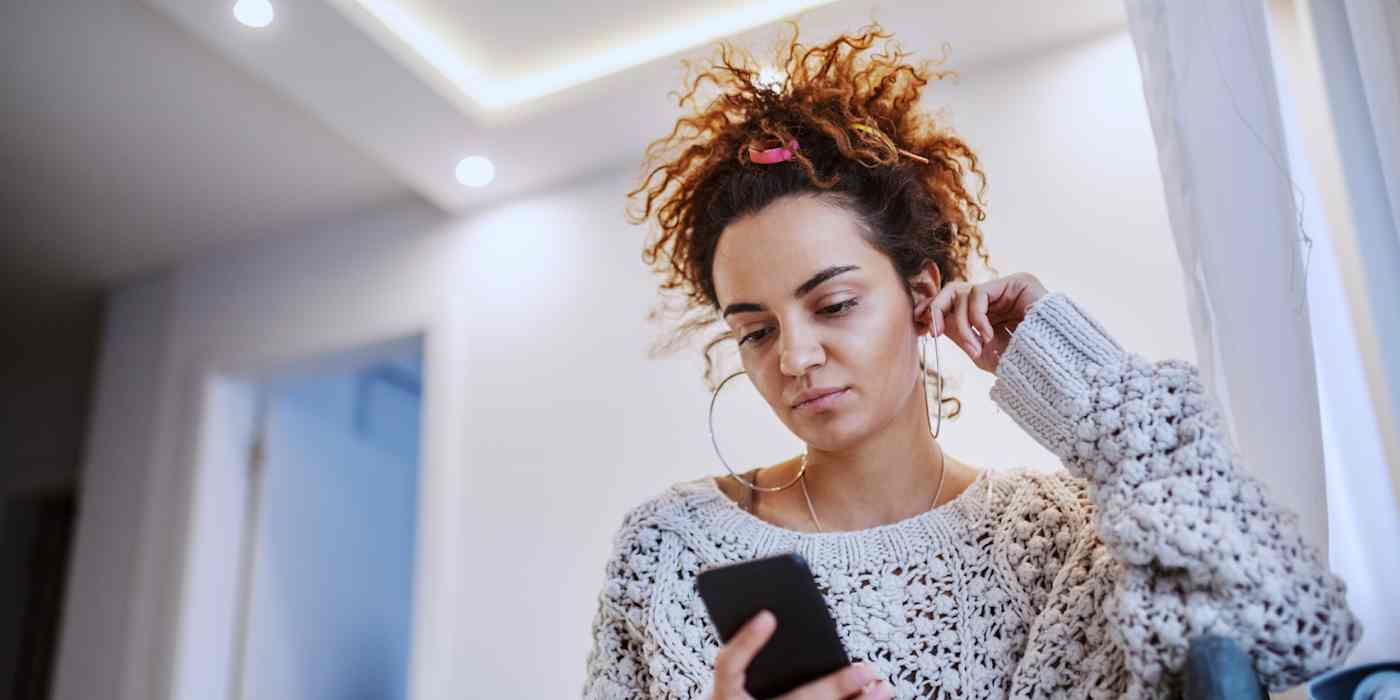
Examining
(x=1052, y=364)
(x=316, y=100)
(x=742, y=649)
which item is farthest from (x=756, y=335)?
(x=316, y=100)

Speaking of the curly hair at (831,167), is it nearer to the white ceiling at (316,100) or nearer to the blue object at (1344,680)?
the blue object at (1344,680)

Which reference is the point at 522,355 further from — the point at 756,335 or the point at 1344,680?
the point at 1344,680

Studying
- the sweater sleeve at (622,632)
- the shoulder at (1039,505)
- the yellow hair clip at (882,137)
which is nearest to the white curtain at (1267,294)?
the shoulder at (1039,505)

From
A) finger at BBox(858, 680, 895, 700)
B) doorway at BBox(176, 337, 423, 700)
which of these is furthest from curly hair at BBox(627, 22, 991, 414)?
doorway at BBox(176, 337, 423, 700)

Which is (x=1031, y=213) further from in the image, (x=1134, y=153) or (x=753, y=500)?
(x=753, y=500)

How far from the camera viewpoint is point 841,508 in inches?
56.4

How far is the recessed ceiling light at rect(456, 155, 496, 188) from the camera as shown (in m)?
2.68

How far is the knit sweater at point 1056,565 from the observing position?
102 cm

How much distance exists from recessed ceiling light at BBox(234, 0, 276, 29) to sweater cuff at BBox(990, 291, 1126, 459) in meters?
1.49

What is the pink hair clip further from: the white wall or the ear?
the white wall

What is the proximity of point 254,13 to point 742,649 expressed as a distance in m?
1.61

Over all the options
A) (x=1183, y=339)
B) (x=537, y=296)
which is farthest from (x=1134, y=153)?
(x=537, y=296)

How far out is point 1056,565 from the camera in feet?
4.18

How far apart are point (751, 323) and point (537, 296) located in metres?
1.44
